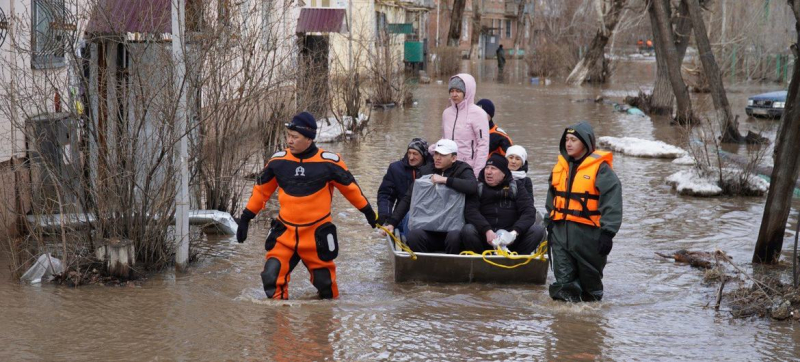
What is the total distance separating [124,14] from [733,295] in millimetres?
5605

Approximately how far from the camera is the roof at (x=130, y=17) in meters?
8.52

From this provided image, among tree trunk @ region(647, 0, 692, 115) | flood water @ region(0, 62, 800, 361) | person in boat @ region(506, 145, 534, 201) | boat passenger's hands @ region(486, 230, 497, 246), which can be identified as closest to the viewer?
flood water @ region(0, 62, 800, 361)

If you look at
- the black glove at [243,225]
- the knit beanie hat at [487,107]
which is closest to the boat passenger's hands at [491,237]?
the black glove at [243,225]

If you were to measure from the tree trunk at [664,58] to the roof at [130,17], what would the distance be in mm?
18280

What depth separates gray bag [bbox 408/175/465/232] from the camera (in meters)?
8.66

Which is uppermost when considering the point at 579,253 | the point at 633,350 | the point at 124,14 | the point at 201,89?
the point at 124,14

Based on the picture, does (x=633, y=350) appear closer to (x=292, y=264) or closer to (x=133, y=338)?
(x=292, y=264)

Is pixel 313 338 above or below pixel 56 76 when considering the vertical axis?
below

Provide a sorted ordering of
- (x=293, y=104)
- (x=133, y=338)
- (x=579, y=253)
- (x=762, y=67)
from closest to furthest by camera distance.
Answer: (x=133, y=338) < (x=579, y=253) < (x=293, y=104) < (x=762, y=67)

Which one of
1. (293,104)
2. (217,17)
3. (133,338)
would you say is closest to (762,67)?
(293,104)

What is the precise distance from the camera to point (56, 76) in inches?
337

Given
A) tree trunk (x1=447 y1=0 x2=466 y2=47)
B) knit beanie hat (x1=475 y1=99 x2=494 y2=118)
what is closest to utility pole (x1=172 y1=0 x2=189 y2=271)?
knit beanie hat (x1=475 y1=99 x2=494 y2=118)

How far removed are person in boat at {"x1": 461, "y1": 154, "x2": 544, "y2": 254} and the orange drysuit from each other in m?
1.35

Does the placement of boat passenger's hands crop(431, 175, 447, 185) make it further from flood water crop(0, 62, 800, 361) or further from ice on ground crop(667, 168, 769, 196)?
ice on ground crop(667, 168, 769, 196)
